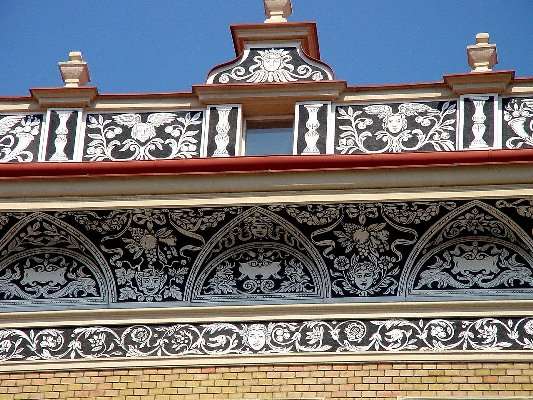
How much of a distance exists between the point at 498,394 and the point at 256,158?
2612mm

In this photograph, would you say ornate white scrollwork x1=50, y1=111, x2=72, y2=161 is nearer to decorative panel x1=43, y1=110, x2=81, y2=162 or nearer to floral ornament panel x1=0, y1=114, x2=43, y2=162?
decorative panel x1=43, y1=110, x2=81, y2=162

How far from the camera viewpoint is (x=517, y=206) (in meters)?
12.9

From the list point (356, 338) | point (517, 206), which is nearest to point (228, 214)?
point (356, 338)

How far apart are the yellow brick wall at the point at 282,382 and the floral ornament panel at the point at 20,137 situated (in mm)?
1989

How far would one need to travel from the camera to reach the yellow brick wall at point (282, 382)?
12359 millimetres

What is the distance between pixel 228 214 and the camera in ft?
43.1

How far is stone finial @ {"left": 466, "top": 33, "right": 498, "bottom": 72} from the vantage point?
45.7 feet

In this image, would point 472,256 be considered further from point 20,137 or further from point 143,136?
point 20,137

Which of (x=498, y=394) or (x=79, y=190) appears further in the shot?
(x=79, y=190)

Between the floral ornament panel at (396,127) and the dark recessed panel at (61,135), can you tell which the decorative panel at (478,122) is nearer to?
the floral ornament panel at (396,127)

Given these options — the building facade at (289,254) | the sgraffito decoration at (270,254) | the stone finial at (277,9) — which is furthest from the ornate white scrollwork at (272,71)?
the sgraffito decoration at (270,254)

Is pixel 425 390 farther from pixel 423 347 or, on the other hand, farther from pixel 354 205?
pixel 354 205

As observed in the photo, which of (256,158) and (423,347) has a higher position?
(256,158)

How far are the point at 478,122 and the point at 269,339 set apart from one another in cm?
255
